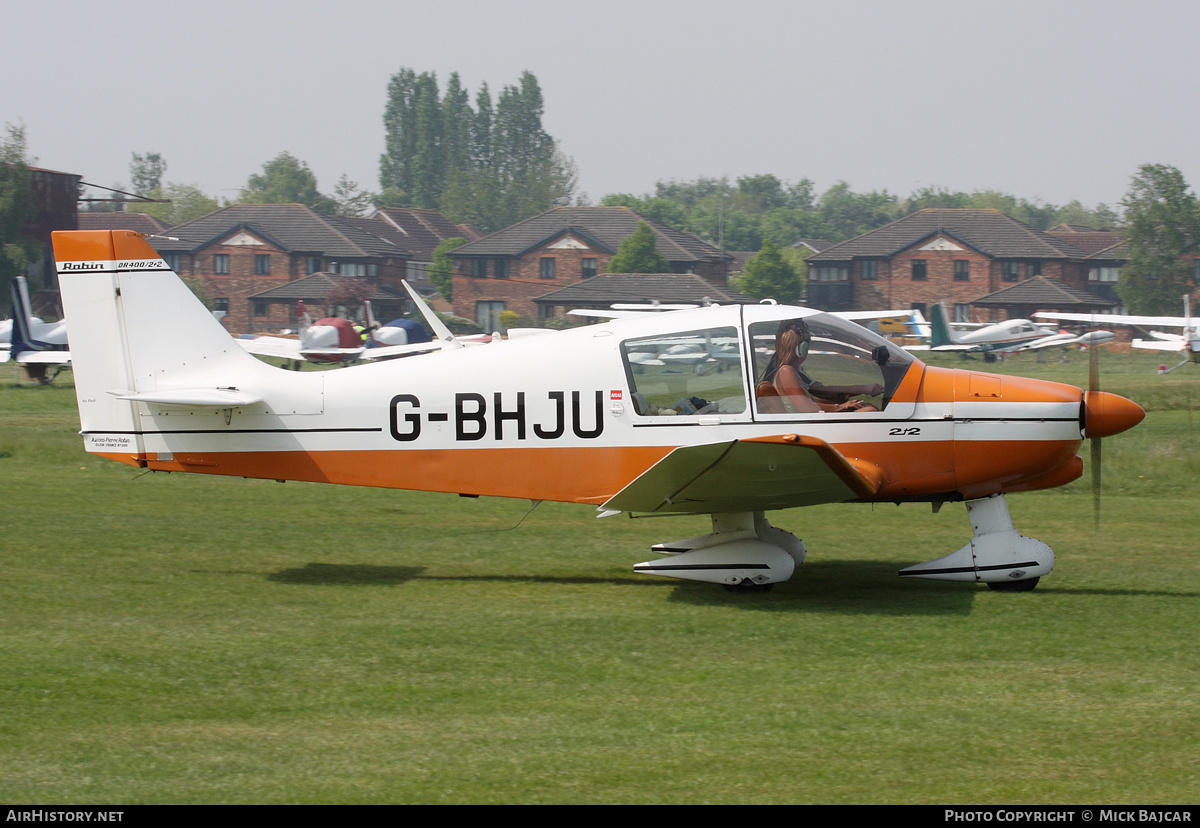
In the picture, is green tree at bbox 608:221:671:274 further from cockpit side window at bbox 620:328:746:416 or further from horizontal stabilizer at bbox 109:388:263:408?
cockpit side window at bbox 620:328:746:416

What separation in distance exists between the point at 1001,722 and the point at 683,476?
273 centimetres

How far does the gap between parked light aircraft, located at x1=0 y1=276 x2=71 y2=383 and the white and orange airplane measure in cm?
2720

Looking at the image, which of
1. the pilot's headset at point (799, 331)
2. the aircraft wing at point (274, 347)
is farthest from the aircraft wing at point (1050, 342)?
the pilot's headset at point (799, 331)

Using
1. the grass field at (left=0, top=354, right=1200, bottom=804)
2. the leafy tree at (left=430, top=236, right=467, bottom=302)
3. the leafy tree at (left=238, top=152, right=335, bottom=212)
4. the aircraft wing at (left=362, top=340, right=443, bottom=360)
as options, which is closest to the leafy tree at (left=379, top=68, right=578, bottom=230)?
the leafy tree at (left=238, top=152, right=335, bottom=212)

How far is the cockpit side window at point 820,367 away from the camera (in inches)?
325

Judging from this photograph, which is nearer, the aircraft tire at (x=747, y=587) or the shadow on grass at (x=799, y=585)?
the shadow on grass at (x=799, y=585)

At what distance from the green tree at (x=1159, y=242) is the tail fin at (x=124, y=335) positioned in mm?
80046

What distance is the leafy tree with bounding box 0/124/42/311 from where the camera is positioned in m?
68.4

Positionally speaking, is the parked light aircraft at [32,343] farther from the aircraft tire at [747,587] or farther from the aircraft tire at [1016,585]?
the aircraft tire at [1016,585]

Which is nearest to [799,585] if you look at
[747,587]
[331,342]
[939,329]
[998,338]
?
[747,587]

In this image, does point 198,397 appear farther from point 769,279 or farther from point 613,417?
point 769,279

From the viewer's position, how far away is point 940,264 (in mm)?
86000

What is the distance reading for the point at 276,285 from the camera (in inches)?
3578

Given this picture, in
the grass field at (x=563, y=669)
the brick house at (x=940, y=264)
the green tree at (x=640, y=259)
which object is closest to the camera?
the grass field at (x=563, y=669)
